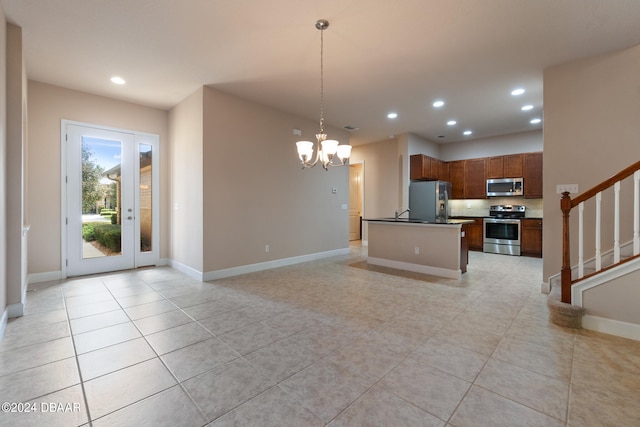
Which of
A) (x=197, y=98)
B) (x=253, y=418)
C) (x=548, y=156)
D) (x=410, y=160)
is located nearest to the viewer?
(x=253, y=418)

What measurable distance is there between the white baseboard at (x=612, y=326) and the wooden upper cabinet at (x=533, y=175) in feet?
15.8

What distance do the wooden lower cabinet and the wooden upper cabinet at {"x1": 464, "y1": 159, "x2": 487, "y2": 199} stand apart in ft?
3.95

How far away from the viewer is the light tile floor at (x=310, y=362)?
1.55 m

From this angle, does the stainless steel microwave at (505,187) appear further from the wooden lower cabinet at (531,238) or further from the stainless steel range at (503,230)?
the wooden lower cabinet at (531,238)

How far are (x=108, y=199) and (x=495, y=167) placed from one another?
8.42 metres

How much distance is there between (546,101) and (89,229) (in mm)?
7100

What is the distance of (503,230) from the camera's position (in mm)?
6617

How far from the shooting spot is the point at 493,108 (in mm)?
5141

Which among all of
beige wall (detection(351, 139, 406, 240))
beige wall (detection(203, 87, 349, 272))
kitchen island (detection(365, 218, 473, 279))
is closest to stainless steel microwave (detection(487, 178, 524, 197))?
beige wall (detection(351, 139, 406, 240))

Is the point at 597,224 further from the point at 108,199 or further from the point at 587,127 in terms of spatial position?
the point at 108,199

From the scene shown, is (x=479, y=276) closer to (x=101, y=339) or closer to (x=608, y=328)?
(x=608, y=328)

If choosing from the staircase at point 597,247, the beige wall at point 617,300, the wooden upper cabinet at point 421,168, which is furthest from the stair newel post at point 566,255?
the wooden upper cabinet at point 421,168

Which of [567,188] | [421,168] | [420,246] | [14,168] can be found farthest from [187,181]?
[567,188]

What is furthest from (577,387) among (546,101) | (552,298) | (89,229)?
(89,229)
